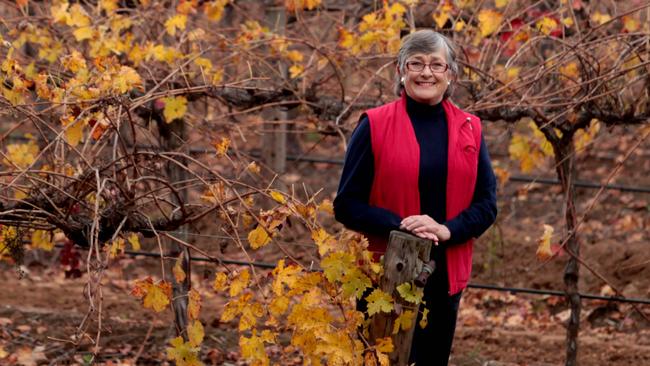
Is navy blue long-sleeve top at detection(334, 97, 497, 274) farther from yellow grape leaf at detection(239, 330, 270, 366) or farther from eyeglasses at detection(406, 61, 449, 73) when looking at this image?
yellow grape leaf at detection(239, 330, 270, 366)

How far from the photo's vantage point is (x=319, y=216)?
34.4 feet

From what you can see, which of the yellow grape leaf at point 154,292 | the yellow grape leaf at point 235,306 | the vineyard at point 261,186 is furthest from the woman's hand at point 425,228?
the yellow grape leaf at point 154,292

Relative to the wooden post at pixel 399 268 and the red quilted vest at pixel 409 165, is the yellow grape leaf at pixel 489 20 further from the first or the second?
the wooden post at pixel 399 268

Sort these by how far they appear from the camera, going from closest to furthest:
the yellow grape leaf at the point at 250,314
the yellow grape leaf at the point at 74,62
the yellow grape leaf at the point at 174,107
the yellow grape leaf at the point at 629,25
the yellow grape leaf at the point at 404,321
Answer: the yellow grape leaf at the point at 404,321, the yellow grape leaf at the point at 250,314, the yellow grape leaf at the point at 74,62, the yellow grape leaf at the point at 174,107, the yellow grape leaf at the point at 629,25

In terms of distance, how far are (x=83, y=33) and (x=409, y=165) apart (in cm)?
268

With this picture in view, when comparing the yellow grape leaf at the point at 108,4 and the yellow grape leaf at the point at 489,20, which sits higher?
the yellow grape leaf at the point at 489,20

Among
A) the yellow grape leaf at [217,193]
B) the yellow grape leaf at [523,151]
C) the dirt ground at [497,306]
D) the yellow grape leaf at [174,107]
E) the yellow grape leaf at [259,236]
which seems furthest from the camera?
the yellow grape leaf at [523,151]

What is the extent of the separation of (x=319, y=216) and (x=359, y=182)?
21.7 ft

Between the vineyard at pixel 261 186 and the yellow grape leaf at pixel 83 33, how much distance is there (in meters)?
0.02

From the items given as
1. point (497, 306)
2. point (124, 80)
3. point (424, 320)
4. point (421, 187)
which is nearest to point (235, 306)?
point (424, 320)

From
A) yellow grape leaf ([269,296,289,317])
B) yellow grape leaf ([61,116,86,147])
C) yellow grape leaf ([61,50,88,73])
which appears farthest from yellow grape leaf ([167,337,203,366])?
yellow grape leaf ([61,50,88,73])

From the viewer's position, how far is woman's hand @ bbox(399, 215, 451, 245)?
12.3 feet

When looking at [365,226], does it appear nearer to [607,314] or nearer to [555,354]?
[555,354]

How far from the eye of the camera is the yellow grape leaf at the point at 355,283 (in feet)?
12.3
